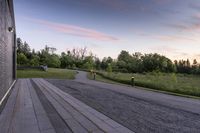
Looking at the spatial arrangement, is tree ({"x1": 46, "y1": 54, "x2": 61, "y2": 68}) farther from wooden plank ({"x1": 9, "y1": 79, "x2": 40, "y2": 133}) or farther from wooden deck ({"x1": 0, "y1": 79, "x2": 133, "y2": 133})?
wooden plank ({"x1": 9, "y1": 79, "x2": 40, "y2": 133})

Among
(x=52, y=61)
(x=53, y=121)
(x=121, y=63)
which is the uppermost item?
(x=52, y=61)

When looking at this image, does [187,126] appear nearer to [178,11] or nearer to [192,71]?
[178,11]

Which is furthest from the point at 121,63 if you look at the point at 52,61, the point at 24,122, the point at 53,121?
the point at 24,122

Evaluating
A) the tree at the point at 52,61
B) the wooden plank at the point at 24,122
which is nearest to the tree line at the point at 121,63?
the tree at the point at 52,61

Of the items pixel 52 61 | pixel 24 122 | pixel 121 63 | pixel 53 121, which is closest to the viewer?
pixel 24 122

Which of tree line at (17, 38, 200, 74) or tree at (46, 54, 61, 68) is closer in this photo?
tree at (46, 54, 61, 68)

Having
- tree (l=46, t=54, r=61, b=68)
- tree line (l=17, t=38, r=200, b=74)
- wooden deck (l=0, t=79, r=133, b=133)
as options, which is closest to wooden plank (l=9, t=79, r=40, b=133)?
wooden deck (l=0, t=79, r=133, b=133)

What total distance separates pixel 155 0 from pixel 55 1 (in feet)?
22.7

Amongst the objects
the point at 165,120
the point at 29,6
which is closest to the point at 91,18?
the point at 29,6

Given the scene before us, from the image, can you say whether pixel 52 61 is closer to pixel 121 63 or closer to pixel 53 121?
pixel 121 63

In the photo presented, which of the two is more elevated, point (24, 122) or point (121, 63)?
point (121, 63)

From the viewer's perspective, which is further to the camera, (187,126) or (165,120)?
(165,120)

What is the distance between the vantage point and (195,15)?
13977 mm

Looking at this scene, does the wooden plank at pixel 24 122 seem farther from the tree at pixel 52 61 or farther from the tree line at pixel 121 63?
the tree at pixel 52 61
